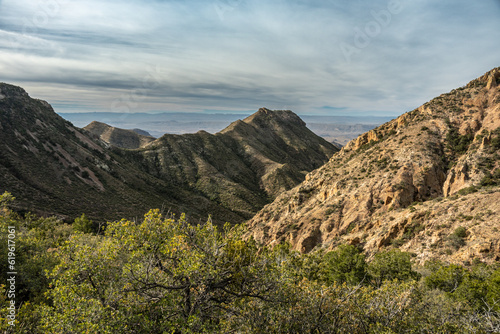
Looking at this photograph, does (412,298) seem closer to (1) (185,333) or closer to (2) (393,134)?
(1) (185,333)

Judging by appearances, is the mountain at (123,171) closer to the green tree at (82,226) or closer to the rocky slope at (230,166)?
the rocky slope at (230,166)

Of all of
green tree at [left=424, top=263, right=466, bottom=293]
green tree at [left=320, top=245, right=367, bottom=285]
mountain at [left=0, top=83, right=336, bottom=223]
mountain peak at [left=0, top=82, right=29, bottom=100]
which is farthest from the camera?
mountain peak at [left=0, top=82, right=29, bottom=100]

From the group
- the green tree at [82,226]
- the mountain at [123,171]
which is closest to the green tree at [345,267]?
the mountain at [123,171]

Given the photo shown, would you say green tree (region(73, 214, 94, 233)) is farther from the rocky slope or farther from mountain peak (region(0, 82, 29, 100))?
mountain peak (region(0, 82, 29, 100))

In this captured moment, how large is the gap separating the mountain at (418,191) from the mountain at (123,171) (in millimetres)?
24628

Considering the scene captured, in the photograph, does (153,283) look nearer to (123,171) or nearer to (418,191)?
(418,191)

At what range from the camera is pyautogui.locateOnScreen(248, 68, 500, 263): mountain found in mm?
27516

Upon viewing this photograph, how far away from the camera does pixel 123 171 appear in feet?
286

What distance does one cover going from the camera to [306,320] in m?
10.9

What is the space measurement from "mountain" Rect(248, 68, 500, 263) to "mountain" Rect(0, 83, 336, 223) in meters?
24.6

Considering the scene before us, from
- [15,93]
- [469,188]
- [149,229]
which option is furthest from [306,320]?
[15,93]

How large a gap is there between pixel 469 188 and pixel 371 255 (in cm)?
1601

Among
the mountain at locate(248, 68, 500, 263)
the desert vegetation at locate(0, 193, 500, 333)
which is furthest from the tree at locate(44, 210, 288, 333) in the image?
the mountain at locate(248, 68, 500, 263)

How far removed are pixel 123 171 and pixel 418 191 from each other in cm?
8664
